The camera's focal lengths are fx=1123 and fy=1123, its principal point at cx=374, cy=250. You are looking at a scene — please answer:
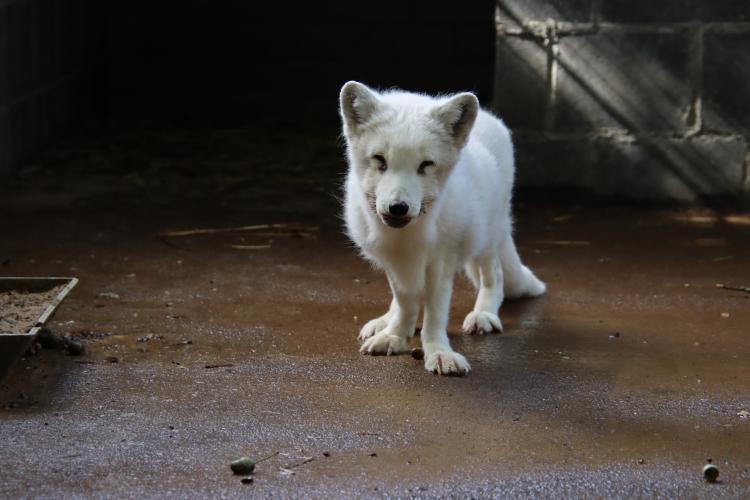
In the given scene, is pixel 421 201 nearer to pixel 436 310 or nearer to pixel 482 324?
pixel 436 310

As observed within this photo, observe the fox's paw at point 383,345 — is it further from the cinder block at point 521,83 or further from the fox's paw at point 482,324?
the cinder block at point 521,83

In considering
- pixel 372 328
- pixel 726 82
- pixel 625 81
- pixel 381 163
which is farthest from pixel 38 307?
pixel 726 82

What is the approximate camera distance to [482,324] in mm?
4844

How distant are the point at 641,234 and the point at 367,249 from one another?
2.86m

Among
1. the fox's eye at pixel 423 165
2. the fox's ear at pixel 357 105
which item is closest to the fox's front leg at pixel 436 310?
the fox's eye at pixel 423 165

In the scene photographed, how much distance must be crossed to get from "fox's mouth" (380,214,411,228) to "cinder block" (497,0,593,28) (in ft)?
12.1

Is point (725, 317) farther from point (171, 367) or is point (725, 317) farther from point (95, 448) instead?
point (95, 448)

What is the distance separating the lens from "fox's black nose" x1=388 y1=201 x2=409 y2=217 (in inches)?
155

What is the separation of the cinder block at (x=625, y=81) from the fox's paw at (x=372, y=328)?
3.22m

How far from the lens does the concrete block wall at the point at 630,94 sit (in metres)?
7.20

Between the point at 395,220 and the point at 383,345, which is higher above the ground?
the point at 395,220

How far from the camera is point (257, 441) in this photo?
352 centimetres

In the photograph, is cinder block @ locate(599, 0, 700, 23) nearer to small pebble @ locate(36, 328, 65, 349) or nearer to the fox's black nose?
the fox's black nose

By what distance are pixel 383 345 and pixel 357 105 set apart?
38.5 inches
